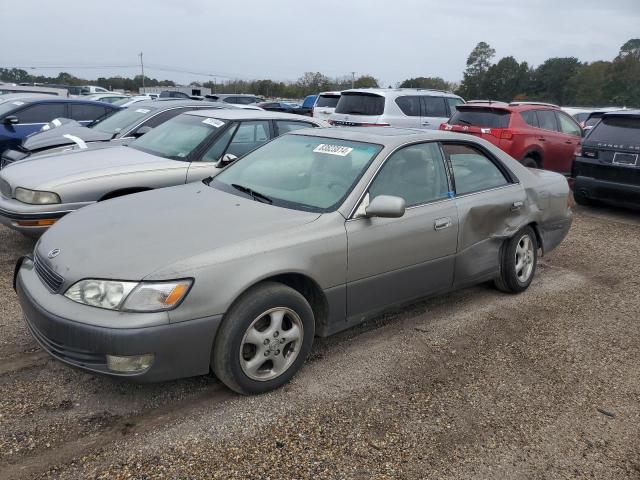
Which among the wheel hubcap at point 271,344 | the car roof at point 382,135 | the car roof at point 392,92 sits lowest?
the wheel hubcap at point 271,344

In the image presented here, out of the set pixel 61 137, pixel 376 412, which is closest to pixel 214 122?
pixel 61 137

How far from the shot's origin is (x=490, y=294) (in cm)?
502

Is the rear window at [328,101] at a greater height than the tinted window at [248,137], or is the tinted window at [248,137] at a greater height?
the rear window at [328,101]

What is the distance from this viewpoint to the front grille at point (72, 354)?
277 centimetres

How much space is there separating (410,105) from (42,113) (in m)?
7.39

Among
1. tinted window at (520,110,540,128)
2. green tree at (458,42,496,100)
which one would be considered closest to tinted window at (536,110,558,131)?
tinted window at (520,110,540,128)

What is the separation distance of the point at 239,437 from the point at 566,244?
549cm

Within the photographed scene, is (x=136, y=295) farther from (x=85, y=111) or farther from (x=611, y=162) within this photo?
(x=85, y=111)

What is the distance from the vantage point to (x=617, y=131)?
8070 mm

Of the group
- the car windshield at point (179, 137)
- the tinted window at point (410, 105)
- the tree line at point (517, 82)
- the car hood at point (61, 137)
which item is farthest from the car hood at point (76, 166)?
the tree line at point (517, 82)

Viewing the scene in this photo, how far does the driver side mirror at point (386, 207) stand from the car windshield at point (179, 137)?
3.19 metres

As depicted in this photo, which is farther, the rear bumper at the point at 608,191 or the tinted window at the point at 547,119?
the tinted window at the point at 547,119

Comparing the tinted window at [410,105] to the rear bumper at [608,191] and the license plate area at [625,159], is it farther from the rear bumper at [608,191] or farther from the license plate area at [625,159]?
the license plate area at [625,159]

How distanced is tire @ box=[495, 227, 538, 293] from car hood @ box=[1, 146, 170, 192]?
345 cm
